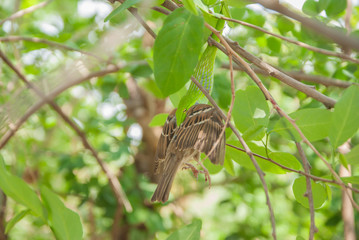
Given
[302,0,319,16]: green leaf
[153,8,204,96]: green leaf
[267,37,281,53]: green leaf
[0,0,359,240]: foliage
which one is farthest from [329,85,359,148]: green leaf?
[267,37,281,53]: green leaf

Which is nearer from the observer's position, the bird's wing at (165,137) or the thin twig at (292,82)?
the thin twig at (292,82)

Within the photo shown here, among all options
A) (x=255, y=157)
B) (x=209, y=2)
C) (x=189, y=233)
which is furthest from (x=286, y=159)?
(x=209, y=2)

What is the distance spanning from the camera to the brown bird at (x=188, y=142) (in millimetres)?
928

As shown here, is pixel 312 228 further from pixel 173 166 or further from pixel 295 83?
pixel 173 166

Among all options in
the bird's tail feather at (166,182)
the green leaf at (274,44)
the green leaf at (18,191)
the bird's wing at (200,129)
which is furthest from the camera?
the green leaf at (274,44)

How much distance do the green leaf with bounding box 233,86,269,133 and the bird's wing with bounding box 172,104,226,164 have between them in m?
0.05

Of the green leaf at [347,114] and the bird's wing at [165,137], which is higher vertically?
the green leaf at [347,114]

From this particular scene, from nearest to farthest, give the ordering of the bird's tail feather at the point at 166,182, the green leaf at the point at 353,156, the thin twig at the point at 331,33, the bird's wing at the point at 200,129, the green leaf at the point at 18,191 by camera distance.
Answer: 1. the thin twig at the point at 331,33
2. the green leaf at the point at 18,191
3. the green leaf at the point at 353,156
4. the bird's wing at the point at 200,129
5. the bird's tail feather at the point at 166,182

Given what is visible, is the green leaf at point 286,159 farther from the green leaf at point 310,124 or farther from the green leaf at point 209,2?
the green leaf at point 209,2

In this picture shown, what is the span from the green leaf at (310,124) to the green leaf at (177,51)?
270 millimetres

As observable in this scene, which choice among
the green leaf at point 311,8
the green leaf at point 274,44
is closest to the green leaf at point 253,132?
the green leaf at point 311,8

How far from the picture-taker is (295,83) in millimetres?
882

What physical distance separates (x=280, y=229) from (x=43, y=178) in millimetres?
1784


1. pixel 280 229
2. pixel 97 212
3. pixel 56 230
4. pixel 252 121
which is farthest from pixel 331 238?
pixel 56 230
